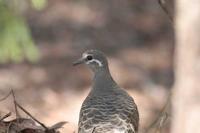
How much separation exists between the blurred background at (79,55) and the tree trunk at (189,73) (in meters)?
8.84

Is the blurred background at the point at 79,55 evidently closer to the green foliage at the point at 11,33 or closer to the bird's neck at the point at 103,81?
the green foliage at the point at 11,33

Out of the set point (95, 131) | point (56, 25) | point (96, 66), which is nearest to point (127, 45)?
point (56, 25)

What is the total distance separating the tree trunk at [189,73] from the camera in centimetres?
482

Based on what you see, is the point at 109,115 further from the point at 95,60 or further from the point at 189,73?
the point at 189,73

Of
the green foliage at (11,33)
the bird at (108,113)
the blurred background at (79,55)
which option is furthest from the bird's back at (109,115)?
the blurred background at (79,55)

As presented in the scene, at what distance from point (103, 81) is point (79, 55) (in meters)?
7.90

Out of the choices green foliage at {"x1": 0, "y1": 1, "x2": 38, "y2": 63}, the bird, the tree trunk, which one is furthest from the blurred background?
the tree trunk

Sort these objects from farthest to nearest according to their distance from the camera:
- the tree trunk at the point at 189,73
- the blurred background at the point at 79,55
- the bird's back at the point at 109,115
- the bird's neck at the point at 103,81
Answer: the blurred background at the point at 79,55
the bird's neck at the point at 103,81
the bird's back at the point at 109,115
the tree trunk at the point at 189,73

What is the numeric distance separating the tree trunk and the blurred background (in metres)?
8.84

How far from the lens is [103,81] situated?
31.7 ft

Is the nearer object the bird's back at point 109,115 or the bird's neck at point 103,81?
the bird's back at point 109,115

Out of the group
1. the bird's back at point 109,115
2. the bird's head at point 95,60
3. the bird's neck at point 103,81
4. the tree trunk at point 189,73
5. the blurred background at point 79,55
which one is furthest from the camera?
the blurred background at point 79,55

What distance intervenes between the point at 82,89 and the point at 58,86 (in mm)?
515

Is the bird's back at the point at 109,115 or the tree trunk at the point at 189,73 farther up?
the tree trunk at the point at 189,73
